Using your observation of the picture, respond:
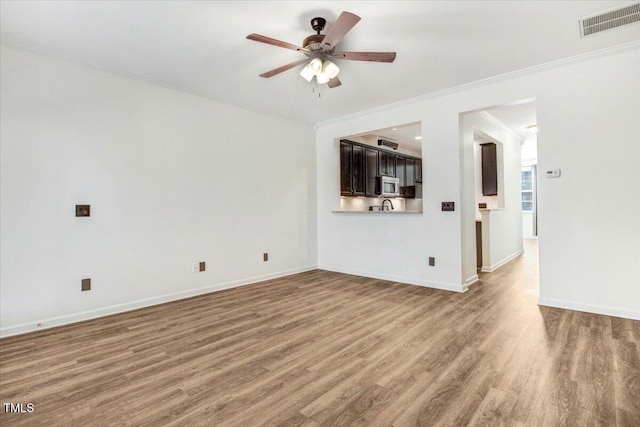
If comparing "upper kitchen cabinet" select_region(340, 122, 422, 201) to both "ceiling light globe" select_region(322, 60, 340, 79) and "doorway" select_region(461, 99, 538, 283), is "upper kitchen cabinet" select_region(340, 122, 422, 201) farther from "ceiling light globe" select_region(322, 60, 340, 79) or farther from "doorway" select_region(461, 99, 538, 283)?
"ceiling light globe" select_region(322, 60, 340, 79)

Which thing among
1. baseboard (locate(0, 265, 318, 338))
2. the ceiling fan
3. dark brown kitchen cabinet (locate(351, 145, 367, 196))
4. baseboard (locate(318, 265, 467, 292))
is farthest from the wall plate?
dark brown kitchen cabinet (locate(351, 145, 367, 196))

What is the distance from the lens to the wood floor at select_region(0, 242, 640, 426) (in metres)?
1.61

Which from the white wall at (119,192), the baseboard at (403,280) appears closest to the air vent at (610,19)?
the baseboard at (403,280)

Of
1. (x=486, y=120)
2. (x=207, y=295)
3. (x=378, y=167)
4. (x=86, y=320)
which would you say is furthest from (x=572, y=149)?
(x=86, y=320)

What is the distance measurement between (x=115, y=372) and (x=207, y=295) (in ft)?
5.98

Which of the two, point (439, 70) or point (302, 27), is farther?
point (439, 70)

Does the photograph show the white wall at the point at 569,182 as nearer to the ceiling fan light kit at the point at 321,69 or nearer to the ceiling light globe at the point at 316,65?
the ceiling fan light kit at the point at 321,69

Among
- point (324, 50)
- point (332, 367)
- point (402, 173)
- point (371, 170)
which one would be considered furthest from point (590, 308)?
point (402, 173)

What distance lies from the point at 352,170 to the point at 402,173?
2.11 metres

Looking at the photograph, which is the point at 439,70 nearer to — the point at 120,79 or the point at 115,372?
the point at 120,79

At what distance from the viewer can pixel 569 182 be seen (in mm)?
3127

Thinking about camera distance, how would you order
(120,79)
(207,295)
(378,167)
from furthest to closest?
(378,167) < (207,295) < (120,79)

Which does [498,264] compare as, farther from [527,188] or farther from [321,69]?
[527,188]

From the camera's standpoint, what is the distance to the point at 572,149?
3111mm
